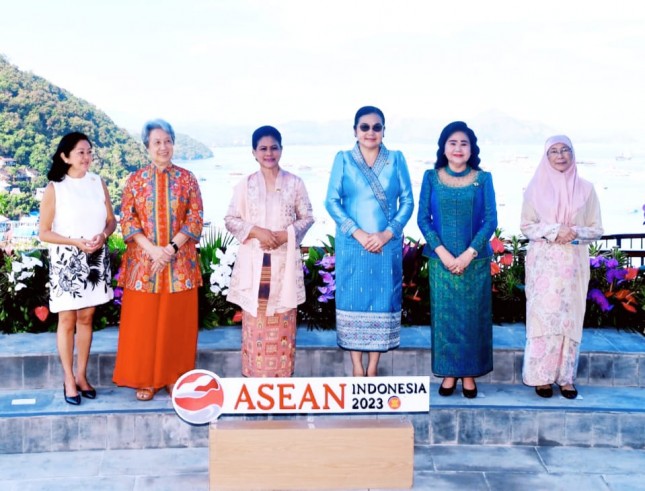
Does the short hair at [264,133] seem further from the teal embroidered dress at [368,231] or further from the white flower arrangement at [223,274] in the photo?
the white flower arrangement at [223,274]

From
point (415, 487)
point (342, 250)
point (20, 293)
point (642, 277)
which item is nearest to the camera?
point (415, 487)

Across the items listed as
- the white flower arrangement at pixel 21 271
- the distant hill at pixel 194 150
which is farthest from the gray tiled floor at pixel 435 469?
the distant hill at pixel 194 150

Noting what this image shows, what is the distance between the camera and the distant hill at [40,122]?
18578 millimetres

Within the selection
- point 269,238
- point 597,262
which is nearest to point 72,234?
point 269,238

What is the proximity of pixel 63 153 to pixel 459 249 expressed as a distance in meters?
2.05

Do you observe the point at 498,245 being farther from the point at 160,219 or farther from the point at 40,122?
the point at 40,122

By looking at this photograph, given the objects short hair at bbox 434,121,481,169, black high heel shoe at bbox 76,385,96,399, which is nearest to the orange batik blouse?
black high heel shoe at bbox 76,385,96,399

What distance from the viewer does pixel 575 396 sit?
13.4 ft

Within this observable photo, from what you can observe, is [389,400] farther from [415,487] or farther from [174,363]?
[174,363]

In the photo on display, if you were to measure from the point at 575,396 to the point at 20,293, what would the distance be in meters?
3.35

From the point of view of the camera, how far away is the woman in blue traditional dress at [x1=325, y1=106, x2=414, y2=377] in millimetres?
3808

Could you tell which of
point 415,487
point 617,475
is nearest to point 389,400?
point 415,487

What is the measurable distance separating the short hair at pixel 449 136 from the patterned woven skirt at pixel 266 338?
1017mm

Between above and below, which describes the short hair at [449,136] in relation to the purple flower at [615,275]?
above
